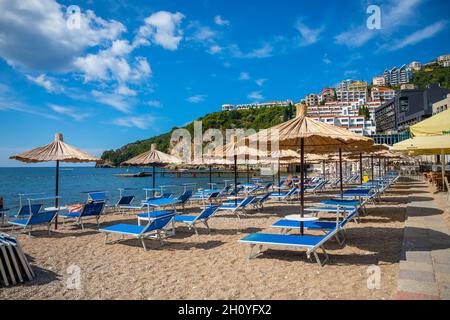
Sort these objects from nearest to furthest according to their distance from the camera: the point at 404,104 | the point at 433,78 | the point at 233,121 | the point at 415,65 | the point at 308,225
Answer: the point at 308,225
the point at 404,104
the point at 233,121
the point at 433,78
the point at 415,65

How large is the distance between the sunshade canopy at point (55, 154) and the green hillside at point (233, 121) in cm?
9443

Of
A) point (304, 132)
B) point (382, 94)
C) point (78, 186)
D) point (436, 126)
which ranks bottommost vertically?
point (78, 186)

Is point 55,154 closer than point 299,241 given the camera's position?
No

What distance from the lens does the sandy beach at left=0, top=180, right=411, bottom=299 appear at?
3.91 metres

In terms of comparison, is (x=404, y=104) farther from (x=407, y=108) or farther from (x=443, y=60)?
(x=443, y=60)

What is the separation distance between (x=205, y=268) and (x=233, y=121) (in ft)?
392

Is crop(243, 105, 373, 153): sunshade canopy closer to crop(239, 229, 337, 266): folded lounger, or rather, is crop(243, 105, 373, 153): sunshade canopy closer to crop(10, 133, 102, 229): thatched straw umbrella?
crop(239, 229, 337, 266): folded lounger

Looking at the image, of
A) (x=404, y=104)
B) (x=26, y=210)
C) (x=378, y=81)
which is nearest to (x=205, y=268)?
(x=26, y=210)

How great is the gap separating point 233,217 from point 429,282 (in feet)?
23.2

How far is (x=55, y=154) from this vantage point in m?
8.88

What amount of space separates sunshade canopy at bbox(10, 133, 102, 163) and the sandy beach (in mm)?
2181

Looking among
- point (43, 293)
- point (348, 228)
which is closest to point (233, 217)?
point (348, 228)

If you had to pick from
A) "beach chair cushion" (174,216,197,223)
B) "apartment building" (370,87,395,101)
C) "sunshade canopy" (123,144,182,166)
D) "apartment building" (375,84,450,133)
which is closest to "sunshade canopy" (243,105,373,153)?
"beach chair cushion" (174,216,197,223)
